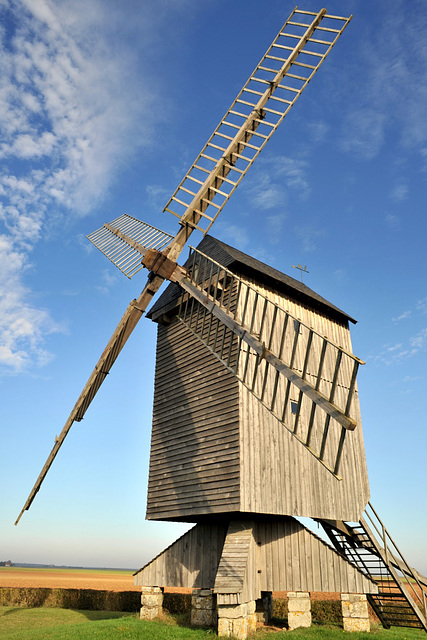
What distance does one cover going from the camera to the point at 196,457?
14.6 m

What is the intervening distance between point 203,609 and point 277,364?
9516 millimetres

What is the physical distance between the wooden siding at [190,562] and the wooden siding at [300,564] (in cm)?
149

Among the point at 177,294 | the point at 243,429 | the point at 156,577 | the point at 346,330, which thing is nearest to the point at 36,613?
the point at 156,577

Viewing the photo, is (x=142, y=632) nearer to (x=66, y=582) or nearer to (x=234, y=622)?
(x=234, y=622)

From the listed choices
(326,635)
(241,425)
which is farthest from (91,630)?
(241,425)

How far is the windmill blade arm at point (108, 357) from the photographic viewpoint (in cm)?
1463

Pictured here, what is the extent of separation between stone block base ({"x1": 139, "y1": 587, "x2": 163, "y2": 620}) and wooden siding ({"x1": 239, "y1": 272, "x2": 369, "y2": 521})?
5946 millimetres

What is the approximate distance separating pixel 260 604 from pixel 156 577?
152 inches

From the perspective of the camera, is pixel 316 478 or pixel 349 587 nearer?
pixel 349 587

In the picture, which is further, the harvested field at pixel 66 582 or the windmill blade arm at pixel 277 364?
the harvested field at pixel 66 582

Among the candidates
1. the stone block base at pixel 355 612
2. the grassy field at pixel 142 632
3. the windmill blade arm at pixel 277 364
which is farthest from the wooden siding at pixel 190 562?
the windmill blade arm at pixel 277 364

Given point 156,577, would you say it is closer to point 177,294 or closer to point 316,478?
point 316,478

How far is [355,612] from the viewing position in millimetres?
13141

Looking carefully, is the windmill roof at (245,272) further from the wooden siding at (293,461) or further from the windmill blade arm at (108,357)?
the windmill blade arm at (108,357)
